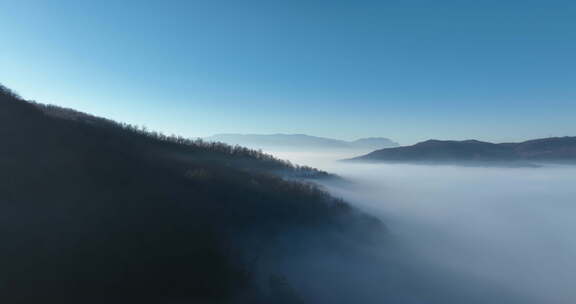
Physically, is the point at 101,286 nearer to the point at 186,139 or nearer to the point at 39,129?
the point at 39,129

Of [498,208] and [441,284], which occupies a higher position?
[441,284]

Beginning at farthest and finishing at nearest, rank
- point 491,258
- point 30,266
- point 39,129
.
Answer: point 491,258 → point 39,129 → point 30,266

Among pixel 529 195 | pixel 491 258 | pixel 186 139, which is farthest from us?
pixel 529 195

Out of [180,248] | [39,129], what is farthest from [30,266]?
[39,129]

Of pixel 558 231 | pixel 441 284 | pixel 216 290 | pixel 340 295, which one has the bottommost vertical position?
pixel 558 231

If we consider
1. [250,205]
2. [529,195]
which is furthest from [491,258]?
[529,195]

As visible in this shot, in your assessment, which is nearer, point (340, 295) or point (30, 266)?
point (30, 266)

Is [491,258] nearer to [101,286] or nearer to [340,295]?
[340,295]
